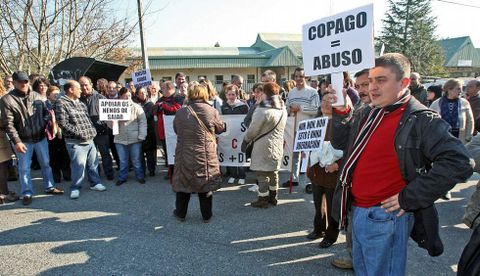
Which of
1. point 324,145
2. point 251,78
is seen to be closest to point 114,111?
point 324,145

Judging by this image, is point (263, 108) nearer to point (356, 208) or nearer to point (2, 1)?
point (356, 208)

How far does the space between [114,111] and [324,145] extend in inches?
169

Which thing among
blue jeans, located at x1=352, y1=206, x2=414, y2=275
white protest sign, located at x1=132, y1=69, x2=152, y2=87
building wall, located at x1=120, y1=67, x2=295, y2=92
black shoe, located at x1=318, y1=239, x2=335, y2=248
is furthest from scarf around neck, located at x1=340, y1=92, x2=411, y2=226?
building wall, located at x1=120, y1=67, x2=295, y2=92

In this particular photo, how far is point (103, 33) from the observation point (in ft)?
42.6

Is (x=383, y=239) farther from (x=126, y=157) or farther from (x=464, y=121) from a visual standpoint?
(x=126, y=157)

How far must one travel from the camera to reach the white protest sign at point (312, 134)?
13.0ft

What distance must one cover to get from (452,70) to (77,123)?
59.7 metres

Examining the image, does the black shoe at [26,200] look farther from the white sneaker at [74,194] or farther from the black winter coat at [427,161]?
the black winter coat at [427,161]

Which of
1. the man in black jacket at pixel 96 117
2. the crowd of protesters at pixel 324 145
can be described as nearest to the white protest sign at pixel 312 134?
the crowd of protesters at pixel 324 145

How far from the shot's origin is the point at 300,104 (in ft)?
21.4

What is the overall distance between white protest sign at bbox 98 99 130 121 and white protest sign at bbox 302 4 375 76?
4.03 m

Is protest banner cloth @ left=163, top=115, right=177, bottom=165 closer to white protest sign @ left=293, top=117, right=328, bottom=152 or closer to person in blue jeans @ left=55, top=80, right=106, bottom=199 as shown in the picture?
person in blue jeans @ left=55, top=80, right=106, bottom=199

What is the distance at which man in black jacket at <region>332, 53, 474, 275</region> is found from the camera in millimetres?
1931

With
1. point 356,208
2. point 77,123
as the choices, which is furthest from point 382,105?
point 77,123
